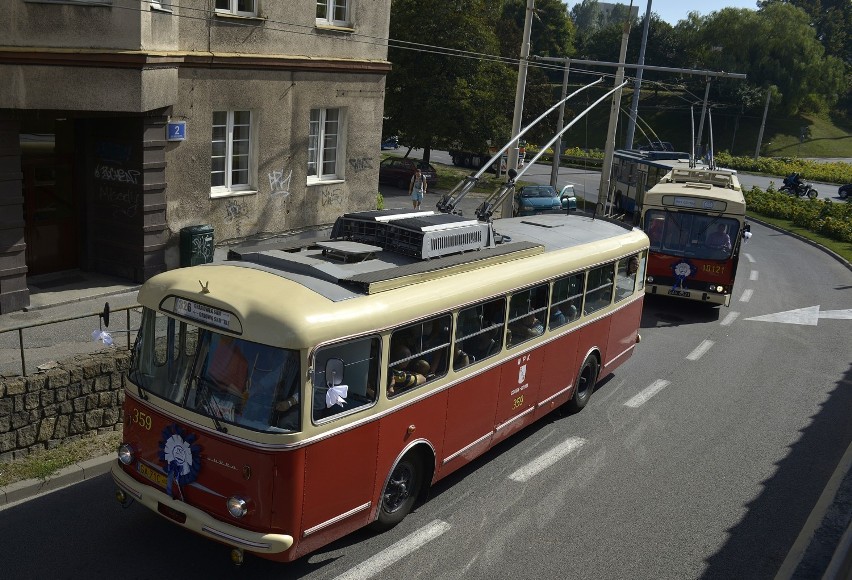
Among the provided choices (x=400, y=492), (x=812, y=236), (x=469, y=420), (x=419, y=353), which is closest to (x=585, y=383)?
(x=469, y=420)

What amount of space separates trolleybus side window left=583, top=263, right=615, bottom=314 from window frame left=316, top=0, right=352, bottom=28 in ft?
34.7

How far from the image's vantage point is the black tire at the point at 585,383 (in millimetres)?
13102

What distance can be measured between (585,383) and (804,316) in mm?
10146

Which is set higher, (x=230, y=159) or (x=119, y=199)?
(x=230, y=159)

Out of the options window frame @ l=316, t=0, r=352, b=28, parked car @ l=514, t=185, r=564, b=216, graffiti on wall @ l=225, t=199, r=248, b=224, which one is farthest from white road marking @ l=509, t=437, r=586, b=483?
parked car @ l=514, t=185, r=564, b=216

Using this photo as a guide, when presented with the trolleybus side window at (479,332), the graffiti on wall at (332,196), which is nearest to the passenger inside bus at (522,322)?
the trolleybus side window at (479,332)

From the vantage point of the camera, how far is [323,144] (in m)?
21.9

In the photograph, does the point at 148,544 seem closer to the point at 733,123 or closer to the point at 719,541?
the point at 719,541

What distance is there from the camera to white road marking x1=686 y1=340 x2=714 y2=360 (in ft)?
55.4

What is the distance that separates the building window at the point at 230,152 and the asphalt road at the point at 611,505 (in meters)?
9.27

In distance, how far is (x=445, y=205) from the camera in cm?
1214

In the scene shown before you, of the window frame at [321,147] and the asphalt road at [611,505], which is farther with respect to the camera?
the window frame at [321,147]

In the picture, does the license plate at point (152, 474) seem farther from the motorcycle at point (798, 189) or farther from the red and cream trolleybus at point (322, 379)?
the motorcycle at point (798, 189)

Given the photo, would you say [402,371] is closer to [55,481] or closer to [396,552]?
[396,552]
